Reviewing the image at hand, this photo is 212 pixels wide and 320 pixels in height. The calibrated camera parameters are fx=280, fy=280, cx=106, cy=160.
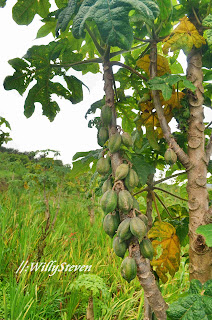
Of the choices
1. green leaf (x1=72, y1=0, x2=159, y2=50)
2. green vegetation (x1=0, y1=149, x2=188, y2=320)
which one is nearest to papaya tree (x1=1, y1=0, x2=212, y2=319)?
green leaf (x1=72, y1=0, x2=159, y2=50)

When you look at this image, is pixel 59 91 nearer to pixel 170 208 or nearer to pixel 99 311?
pixel 170 208

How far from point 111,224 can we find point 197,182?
15.8 inches

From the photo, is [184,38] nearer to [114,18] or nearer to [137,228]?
[114,18]

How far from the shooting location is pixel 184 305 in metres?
0.77

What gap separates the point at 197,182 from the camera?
1.06 m

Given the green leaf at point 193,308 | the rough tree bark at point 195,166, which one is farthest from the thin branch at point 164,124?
the green leaf at point 193,308

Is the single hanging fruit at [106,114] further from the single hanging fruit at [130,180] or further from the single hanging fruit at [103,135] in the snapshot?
the single hanging fruit at [130,180]

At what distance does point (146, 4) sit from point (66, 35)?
60 cm

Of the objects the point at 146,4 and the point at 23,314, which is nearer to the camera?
the point at 146,4

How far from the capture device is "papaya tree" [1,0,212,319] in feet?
2.66

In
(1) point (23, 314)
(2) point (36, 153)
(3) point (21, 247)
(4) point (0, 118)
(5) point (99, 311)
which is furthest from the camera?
(2) point (36, 153)

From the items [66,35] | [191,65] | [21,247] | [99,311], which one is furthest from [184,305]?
[21,247]

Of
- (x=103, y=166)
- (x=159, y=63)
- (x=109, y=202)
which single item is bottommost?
(x=109, y=202)

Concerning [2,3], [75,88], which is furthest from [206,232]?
[2,3]
